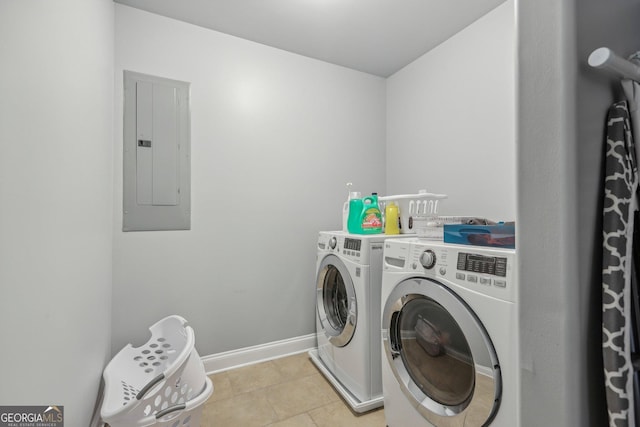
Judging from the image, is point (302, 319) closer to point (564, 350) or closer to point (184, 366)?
point (184, 366)

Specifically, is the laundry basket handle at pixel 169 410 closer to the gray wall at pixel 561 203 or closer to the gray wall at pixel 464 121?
the gray wall at pixel 561 203

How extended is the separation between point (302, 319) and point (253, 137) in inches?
61.0

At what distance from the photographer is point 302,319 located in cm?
243

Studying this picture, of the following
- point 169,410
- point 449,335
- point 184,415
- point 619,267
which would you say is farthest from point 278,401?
point 619,267

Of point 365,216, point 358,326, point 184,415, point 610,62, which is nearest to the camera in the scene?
point 610,62

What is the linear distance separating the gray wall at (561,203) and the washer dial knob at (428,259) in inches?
16.9

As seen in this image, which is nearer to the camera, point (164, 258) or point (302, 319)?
point (164, 258)

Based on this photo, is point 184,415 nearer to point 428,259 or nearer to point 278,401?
point 278,401

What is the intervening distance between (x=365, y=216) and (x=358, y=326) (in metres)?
0.70

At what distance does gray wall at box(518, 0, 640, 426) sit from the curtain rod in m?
0.05

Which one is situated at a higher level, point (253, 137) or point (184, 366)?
point (253, 137)

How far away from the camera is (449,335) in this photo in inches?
45.9

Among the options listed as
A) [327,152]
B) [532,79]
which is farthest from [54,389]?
[327,152]

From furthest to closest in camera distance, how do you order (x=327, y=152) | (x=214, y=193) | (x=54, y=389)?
(x=327, y=152), (x=214, y=193), (x=54, y=389)
